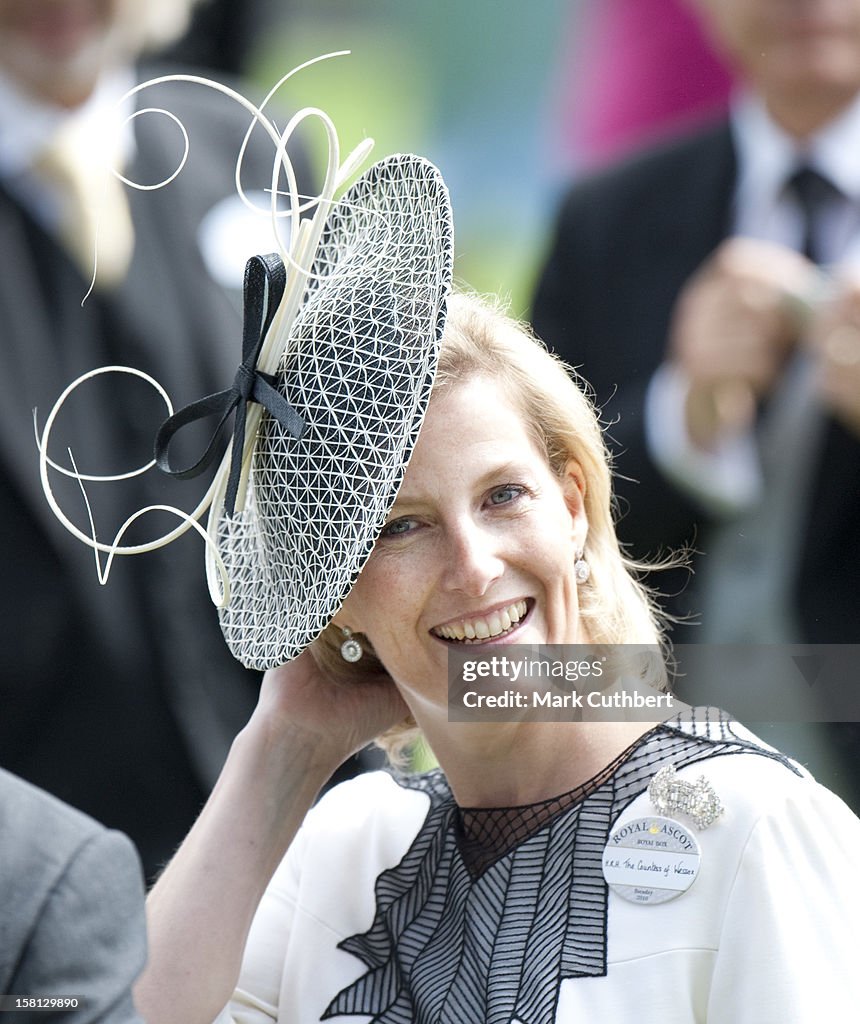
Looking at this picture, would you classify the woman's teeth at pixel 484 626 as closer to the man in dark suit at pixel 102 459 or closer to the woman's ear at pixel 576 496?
the woman's ear at pixel 576 496

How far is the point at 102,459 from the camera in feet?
7.91

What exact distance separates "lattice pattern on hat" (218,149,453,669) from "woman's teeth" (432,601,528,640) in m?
0.15

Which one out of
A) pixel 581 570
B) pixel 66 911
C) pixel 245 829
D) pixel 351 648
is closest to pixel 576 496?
pixel 581 570

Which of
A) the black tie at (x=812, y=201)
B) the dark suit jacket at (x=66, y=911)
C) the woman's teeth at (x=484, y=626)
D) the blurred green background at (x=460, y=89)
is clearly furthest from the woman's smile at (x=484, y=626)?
the blurred green background at (x=460, y=89)

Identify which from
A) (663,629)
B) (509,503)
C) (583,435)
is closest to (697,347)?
(663,629)

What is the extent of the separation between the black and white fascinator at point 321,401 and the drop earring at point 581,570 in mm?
320

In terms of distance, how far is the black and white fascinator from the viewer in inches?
57.1

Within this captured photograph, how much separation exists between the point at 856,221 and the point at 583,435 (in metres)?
0.73

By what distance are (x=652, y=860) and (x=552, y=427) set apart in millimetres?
498

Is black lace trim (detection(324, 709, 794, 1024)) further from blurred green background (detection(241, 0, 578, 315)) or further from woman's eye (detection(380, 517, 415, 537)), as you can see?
blurred green background (detection(241, 0, 578, 315))

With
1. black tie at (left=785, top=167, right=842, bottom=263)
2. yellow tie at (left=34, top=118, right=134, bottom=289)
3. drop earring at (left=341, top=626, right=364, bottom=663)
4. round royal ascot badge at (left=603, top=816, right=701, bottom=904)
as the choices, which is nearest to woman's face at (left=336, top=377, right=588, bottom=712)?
drop earring at (left=341, top=626, right=364, bottom=663)

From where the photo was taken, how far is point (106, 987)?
37.1 inches

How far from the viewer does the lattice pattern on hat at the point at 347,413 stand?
4.73ft

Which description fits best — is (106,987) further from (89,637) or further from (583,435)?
(89,637)
